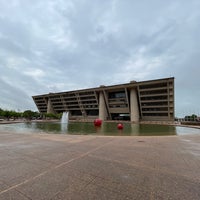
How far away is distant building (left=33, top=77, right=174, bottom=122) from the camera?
211 feet

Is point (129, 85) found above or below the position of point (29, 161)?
above

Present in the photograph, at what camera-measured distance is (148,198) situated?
3119 mm

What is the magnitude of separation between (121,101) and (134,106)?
8.15 metres

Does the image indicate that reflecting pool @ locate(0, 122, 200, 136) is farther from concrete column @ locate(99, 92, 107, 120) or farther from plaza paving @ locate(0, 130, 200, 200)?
concrete column @ locate(99, 92, 107, 120)

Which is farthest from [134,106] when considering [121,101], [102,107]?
[102,107]

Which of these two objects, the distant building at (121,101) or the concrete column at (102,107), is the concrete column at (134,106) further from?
the concrete column at (102,107)

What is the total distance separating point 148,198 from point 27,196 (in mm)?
2562

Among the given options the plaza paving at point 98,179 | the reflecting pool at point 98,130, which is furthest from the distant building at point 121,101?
the plaza paving at point 98,179

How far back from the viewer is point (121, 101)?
2985 inches

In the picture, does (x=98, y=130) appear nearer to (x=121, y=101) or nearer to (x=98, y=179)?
(x=98, y=179)

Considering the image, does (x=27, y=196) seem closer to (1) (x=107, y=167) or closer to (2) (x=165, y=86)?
(1) (x=107, y=167)

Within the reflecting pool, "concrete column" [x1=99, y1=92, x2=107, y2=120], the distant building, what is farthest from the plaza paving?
"concrete column" [x1=99, y1=92, x2=107, y2=120]

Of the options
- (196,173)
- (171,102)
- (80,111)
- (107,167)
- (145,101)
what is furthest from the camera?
(80,111)

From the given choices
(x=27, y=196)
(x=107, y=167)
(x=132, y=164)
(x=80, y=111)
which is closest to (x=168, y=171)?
(x=132, y=164)
